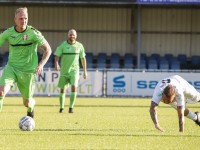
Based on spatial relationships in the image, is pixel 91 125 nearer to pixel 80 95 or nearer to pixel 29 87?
pixel 29 87

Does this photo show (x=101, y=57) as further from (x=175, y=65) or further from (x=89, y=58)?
(x=175, y=65)

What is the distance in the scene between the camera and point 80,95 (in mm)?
18859

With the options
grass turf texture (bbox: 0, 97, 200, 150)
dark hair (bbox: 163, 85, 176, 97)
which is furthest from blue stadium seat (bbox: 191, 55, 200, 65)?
dark hair (bbox: 163, 85, 176, 97)

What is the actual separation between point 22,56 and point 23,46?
177 mm

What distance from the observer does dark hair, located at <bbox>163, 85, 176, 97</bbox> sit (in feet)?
22.7

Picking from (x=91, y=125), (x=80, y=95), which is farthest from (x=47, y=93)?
(x=91, y=125)

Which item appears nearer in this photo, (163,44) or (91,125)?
(91,125)

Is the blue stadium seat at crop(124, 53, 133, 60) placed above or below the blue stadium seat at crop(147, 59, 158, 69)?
above

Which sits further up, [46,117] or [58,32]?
[58,32]

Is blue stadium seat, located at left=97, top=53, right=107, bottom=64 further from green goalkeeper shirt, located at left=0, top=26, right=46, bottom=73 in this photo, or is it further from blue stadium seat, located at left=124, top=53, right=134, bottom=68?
green goalkeeper shirt, located at left=0, top=26, right=46, bottom=73

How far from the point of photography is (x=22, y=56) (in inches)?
305

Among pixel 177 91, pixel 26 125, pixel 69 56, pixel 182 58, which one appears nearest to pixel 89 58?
pixel 182 58

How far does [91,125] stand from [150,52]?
779 inches

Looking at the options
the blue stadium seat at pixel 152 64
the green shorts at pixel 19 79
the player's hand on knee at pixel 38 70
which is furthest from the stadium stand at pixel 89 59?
the player's hand on knee at pixel 38 70
